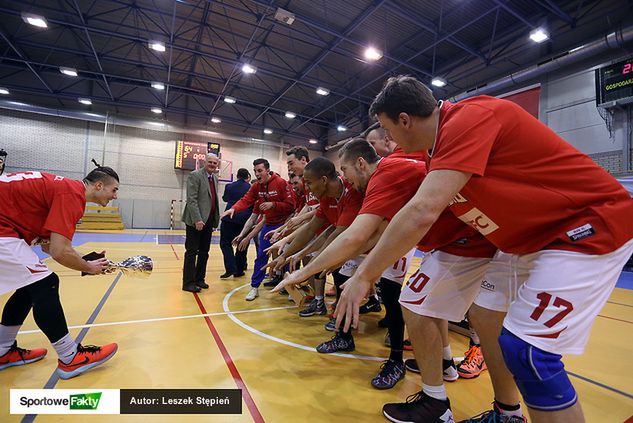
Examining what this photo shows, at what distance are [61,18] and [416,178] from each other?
16799mm

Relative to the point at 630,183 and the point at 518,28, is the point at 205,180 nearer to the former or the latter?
the point at 630,183

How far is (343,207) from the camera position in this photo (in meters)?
2.80

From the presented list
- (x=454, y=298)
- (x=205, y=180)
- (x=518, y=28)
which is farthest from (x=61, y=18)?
(x=518, y=28)

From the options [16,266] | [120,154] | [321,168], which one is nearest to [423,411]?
[321,168]

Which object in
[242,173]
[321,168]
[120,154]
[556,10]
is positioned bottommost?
[321,168]

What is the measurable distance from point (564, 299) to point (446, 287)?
2.33 ft

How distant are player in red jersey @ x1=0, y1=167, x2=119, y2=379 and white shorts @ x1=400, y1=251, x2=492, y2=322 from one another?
94.8 inches

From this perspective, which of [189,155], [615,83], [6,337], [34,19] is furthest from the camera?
[189,155]

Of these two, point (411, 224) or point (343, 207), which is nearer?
point (411, 224)

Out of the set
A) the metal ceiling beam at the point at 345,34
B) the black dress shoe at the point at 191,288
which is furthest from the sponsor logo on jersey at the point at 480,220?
the metal ceiling beam at the point at 345,34

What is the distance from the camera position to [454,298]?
176 centimetres

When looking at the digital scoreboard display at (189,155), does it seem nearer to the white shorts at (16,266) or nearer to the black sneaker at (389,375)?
the white shorts at (16,266)

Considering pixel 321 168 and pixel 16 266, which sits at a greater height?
pixel 321 168

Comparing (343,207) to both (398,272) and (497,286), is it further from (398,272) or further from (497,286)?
(497,286)
